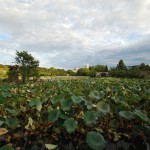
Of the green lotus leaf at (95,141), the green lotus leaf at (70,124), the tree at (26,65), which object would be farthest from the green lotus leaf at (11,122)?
the tree at (26,65)

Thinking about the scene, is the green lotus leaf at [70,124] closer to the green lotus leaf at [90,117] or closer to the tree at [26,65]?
the green lotus leaf at [90,117]

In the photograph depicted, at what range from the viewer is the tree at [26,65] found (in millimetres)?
21234

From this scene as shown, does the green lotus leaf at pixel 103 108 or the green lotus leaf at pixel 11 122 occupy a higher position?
the green lotus leaf at pixel 103 108

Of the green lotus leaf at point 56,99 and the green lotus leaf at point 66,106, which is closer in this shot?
the green lotus leaf at point 66,106

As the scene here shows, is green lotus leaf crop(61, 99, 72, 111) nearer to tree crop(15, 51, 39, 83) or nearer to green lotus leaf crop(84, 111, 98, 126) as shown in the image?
green lotus leaf crop(84, 111, 98, 126)

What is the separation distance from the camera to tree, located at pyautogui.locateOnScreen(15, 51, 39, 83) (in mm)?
21234

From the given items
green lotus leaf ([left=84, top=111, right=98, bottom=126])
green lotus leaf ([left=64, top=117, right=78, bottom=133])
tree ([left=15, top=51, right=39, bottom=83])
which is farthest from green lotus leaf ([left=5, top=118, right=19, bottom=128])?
tree ([left=15, top=51, right=39, bottom=83])

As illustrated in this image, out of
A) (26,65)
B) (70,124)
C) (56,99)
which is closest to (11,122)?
(56,99)

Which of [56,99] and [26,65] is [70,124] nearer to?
[56,99]

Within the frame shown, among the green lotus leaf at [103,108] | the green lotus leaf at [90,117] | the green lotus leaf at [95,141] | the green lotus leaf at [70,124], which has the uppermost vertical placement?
the green lotus leaf at [103,108]

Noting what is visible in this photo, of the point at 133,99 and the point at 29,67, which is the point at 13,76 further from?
the point at 133,99

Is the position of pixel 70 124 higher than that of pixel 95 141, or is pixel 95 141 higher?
pixel 70 124

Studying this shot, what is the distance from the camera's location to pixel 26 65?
2166cm

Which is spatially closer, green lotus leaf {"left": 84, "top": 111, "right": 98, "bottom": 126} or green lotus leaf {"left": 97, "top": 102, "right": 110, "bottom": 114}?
green lotus leaf {"left": 84, "top": 111, "right": 98, "bottom": 126}
